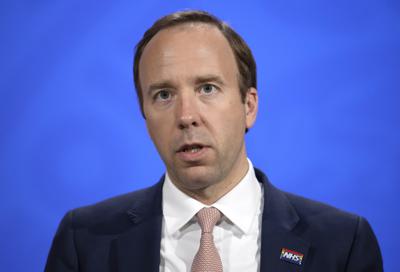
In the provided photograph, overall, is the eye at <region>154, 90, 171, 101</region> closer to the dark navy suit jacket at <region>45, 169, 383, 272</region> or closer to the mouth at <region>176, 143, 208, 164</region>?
the mouth at <region>176, 143, 208, 164</region>

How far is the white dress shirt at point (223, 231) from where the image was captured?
2.18m

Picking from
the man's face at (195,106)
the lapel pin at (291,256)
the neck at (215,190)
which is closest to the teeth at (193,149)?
the man's face at (195,106)

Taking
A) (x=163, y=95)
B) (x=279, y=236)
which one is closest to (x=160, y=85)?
(x=163, y=95)

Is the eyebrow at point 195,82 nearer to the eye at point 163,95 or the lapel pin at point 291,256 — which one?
the eye at point 163,95

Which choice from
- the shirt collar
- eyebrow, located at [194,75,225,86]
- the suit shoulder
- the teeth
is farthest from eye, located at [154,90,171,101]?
the suit shoulder

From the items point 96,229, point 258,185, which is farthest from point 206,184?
point 96,229

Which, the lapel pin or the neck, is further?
the neck

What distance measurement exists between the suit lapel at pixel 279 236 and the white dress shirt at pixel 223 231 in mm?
50

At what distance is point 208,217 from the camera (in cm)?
221

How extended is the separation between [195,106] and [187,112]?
5cm

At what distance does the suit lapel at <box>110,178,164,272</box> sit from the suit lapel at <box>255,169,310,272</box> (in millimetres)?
388

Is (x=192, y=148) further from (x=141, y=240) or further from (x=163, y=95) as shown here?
(x=141, y=240)

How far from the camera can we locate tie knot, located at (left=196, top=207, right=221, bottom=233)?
2180 millimetres

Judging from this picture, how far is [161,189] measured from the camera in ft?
7.93
